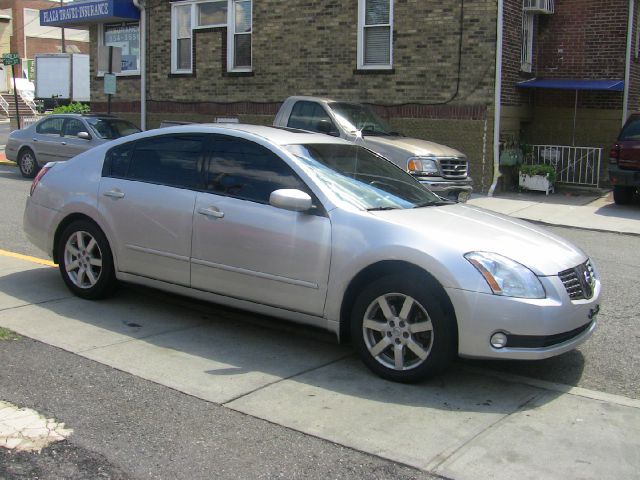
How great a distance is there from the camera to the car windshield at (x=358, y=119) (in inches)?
483

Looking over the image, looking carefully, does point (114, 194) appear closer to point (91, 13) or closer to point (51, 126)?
point (51, 126)

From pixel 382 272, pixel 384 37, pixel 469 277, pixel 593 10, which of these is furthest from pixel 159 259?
pixel 593 10

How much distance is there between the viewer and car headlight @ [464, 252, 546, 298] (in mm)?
4387

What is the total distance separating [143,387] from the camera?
4.54 m

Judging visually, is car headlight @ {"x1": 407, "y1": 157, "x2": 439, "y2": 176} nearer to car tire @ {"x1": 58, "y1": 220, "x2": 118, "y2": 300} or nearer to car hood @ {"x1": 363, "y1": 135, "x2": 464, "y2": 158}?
car hood @ {"x1": 363, "y1": 135, "x2": 464, "y2": 158}

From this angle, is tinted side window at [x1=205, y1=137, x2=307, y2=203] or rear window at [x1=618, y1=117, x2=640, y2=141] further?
rear window at [x1=618, y1=117, x2=640, y2=141]

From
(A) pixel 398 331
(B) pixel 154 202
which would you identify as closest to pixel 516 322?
(A) pixel 398 331

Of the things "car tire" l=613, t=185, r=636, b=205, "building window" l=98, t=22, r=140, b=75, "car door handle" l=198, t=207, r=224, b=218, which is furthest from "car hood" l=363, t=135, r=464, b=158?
"building window" l=98, t=22, r=140, b=75

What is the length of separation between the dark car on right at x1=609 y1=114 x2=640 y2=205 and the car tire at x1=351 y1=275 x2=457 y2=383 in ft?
32.1

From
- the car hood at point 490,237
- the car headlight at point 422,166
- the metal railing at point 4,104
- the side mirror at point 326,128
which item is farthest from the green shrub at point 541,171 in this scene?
the metal railing at point 4,104

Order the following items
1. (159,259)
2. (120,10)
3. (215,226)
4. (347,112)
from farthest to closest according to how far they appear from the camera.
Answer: (120,10), (347,112), (159,259), (215,226)

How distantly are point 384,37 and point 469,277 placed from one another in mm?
12488

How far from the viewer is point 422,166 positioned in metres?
11.2

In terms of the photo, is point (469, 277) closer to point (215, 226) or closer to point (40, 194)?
point (215, 226)
